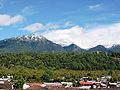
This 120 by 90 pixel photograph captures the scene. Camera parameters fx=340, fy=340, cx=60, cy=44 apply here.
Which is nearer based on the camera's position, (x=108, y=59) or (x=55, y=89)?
(x=55, y=89)

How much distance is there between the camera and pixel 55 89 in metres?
59.7

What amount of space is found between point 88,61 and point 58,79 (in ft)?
186

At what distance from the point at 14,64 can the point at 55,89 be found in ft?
320

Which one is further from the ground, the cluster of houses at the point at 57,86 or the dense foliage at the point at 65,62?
the dense foliage at the point at 65,62

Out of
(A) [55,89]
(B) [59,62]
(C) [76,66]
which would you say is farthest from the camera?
→ (B) [59,62]

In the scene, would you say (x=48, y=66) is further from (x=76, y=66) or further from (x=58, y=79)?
(x=58, y=79)

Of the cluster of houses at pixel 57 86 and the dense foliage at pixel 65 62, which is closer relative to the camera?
the cluster of houses at pixel 57 86

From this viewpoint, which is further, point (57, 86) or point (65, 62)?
point (65, 62)

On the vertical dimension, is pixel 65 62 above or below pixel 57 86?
above

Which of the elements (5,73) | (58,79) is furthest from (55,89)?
(5,73)

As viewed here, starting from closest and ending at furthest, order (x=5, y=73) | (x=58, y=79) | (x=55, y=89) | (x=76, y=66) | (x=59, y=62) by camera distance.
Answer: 1. (x=55, y=89)
2. (x=58, y=79)
3. (x=5, y=73)
4. (x=76, y=66)
5. (x=59, y=62)

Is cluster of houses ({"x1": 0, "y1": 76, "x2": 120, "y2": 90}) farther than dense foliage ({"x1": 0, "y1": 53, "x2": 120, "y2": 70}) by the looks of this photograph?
No

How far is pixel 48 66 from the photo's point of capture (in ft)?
500

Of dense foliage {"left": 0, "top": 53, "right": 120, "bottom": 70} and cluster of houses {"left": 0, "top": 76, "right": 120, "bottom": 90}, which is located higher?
dense foliage {"left": 0, "top": 53, "right": 120, "bottom": 70}
